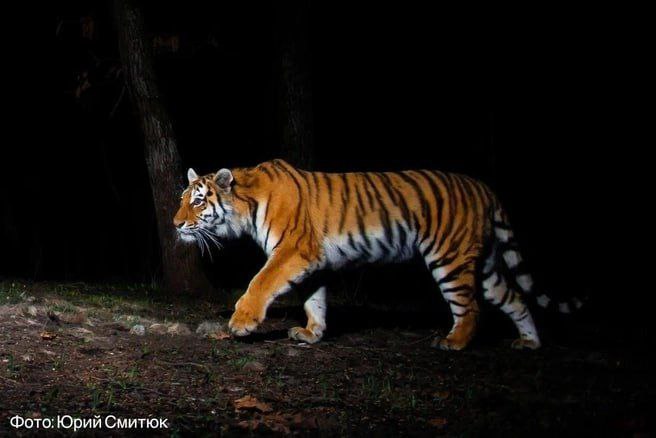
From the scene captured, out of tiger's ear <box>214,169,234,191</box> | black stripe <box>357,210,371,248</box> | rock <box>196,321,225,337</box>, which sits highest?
tiger's ear <box>214,169,234,191</box>

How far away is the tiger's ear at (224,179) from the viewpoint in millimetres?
6062

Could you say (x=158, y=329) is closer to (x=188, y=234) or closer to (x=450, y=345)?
(x=188, y=234)

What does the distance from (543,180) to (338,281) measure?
22.9 feet

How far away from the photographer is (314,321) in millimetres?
6180

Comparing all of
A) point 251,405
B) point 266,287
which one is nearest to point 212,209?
point 266,287

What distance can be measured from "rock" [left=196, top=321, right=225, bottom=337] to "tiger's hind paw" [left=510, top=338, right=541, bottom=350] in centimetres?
207

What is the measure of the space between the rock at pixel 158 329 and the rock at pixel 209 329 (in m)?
0.23

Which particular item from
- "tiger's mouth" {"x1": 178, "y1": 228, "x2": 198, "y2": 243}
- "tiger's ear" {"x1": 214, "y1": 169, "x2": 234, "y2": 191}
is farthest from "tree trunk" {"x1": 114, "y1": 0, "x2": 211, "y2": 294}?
"tiger's ear" {"x1": 214, "y1": 169, "x2": 234, "y2": 191}

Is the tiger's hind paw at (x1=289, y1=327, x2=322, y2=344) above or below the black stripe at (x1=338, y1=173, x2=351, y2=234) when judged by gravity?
below

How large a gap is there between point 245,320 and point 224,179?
1.09 m

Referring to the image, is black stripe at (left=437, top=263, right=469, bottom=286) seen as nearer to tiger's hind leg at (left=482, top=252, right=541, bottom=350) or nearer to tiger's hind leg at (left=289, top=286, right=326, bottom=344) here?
tiger's hind leg at (left=482, top=252, right=541, bottom=350)

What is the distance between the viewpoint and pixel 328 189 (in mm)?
6305

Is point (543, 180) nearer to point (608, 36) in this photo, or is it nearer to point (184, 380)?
point (608, 36)

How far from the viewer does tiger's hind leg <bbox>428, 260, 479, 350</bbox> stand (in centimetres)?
594
